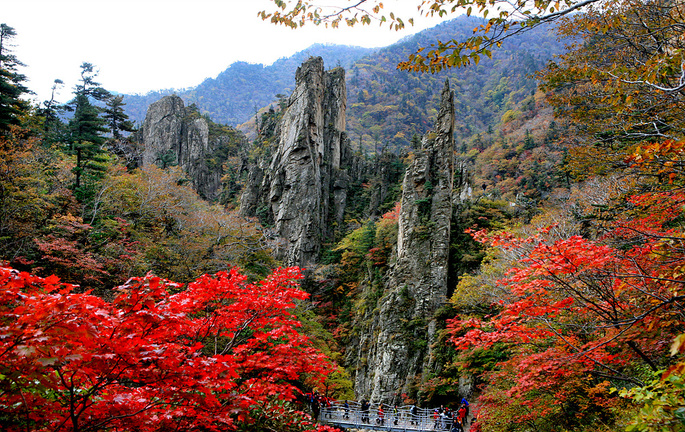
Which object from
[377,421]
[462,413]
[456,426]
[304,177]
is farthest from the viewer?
[304,177]

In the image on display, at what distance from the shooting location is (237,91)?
132000 millimetres

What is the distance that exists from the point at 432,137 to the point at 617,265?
21.4m

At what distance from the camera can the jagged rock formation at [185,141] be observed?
48375 millimetres

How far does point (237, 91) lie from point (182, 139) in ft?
304

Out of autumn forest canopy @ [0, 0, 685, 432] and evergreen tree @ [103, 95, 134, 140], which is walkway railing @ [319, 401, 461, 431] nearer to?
autumn forest canopy @ [0, 0, 685, 432]

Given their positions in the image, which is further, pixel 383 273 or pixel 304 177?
Result: pixel 304 177

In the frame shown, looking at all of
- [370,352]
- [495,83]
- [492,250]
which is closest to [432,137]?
[492,250]

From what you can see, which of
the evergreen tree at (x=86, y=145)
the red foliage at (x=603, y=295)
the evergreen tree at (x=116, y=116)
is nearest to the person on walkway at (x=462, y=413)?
the red foliage at (x=603, y=295)

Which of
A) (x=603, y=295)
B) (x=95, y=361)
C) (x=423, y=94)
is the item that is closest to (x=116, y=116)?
(x=95, y=361)

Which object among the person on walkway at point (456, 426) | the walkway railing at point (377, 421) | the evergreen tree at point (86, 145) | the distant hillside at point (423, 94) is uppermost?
the distant hillside at point (423, 94)

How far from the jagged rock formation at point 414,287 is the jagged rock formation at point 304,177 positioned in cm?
1297

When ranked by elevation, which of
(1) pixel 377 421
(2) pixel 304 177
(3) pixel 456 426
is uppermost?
(2) pixel 304 177

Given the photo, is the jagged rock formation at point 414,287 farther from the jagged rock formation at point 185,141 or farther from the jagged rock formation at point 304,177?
the jagged rock formation at point 185,141

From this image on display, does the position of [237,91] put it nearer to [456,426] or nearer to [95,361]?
[456,426]
